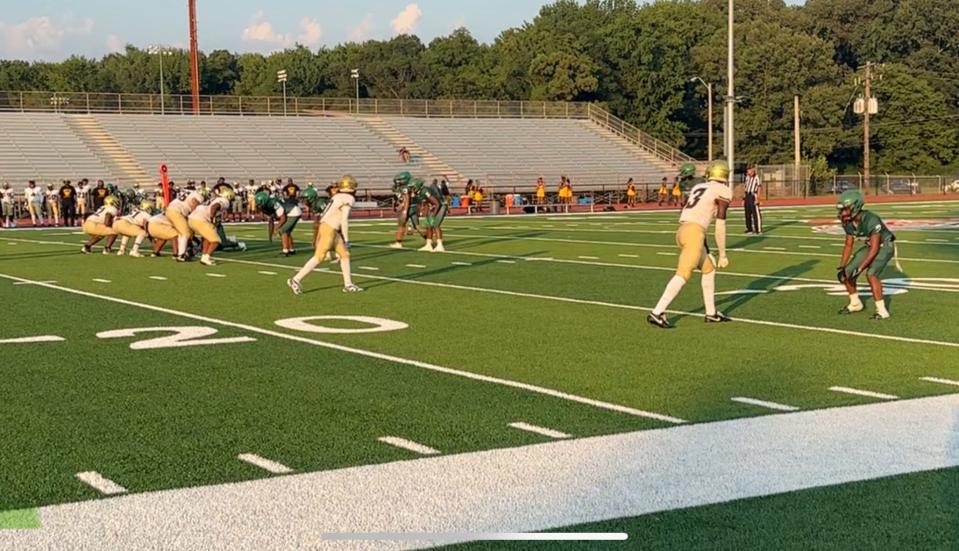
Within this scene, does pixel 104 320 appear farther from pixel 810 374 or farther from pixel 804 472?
pixel 804 472

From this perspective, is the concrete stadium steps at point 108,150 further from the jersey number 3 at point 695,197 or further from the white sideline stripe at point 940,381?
the white sideline stripe at point 940,381

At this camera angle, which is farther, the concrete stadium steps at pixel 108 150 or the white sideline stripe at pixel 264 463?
the concrete stadium steps at pixel 108 150

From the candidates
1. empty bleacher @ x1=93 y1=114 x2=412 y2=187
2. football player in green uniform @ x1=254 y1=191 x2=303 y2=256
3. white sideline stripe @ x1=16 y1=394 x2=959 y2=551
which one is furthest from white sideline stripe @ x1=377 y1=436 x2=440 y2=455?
empty bleacher @ x1=93 y1=114 x2=412 y2=187

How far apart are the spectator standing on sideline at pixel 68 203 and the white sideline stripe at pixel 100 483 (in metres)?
32.2

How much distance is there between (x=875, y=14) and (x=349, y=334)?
100244 millimetres

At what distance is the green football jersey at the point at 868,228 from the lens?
11719 mm

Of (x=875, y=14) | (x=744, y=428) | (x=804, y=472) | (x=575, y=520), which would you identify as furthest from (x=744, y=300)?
(x=875, y=14)

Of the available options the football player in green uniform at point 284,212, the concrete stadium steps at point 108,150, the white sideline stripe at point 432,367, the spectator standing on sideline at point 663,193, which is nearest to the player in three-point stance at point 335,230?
the white sideline stripe at point 432,367

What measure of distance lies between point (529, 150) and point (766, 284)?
4272cm

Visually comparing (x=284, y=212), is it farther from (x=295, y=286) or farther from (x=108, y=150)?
(x=108, y=150)

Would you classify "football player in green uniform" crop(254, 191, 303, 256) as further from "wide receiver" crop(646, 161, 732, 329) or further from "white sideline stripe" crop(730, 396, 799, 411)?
"white sideline stripe" crop(730, 396, 799, 411)

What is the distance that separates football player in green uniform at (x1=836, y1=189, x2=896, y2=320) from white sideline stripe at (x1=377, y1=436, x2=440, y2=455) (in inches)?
268

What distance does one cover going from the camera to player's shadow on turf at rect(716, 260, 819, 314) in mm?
13125

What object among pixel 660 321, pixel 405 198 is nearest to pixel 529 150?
pixel 405 198
